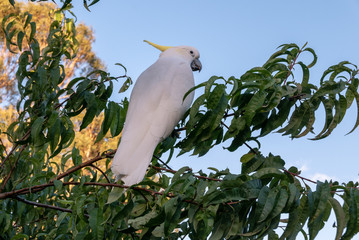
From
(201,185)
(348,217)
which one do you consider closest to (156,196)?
(201,185)

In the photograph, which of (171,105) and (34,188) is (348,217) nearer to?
(171,105)

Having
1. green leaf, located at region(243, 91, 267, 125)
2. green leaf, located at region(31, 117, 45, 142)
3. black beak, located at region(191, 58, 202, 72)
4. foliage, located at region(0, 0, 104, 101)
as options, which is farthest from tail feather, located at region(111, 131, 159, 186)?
foliage, located at region(0, 0, 104, 101)

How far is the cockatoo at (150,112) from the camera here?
1.59m

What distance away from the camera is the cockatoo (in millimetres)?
1586

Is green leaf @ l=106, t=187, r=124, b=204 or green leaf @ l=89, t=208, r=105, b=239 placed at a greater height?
green leaf @ l=106, t=187, r=124, b=204

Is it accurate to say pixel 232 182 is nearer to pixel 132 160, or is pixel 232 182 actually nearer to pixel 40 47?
pixel 132 160

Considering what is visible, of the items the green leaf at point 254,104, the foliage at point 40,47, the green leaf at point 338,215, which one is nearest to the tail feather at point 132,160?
the green leaf at point 254,104

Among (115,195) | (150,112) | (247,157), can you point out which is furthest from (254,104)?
(150,112)

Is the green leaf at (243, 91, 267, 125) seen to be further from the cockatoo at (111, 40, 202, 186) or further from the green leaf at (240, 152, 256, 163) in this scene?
the cockatoo at (111, 40, 202, 186)

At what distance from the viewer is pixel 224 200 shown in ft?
3.82

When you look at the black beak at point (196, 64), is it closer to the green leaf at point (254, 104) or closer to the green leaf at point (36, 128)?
the green leaf at point (36, 128)

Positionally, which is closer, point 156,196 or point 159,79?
point 156,196

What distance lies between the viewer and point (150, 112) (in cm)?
187

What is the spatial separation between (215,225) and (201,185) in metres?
0.13
